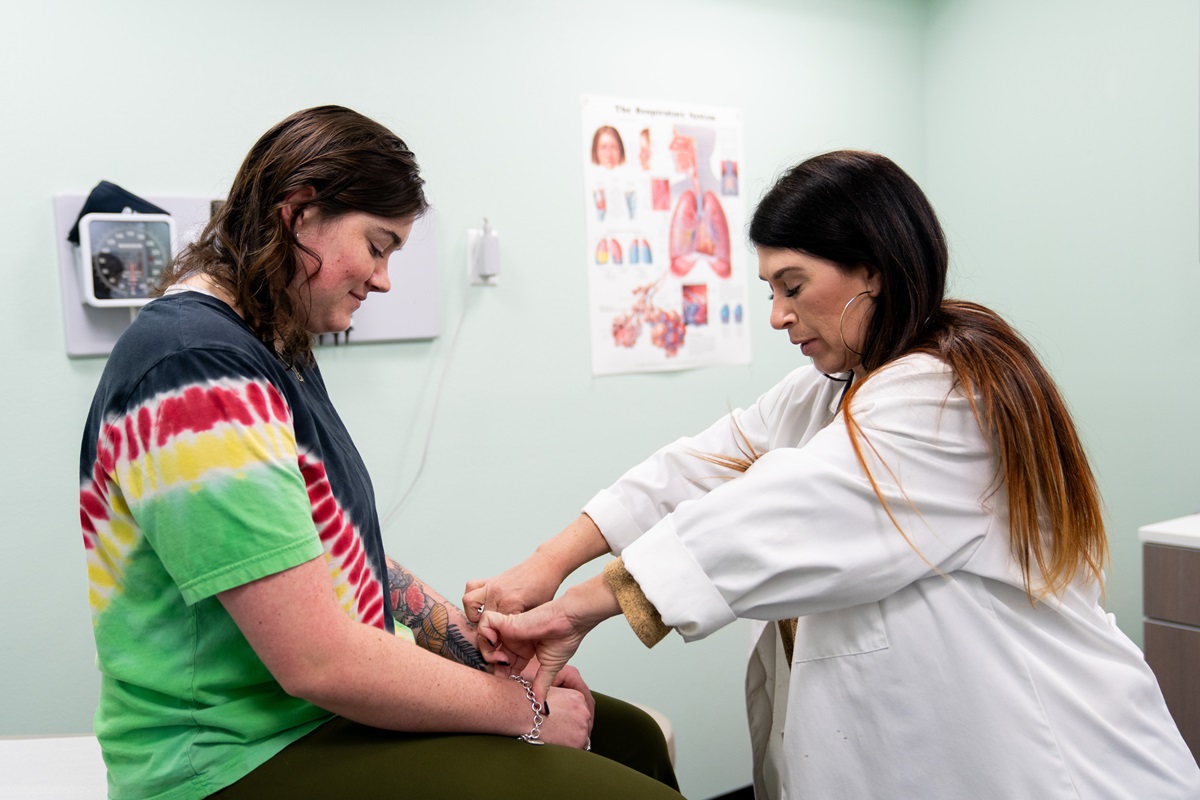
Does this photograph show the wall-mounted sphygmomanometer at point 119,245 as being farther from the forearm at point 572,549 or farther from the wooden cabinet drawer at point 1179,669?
the wooden cabinet drawer at point 1179,669

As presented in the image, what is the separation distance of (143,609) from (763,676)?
3.08 feet

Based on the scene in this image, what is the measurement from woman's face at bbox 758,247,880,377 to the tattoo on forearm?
28.0 inches

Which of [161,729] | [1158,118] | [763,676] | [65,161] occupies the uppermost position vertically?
[1158,118]

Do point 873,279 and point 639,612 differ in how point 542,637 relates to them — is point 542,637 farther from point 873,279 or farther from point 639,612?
point 873,279

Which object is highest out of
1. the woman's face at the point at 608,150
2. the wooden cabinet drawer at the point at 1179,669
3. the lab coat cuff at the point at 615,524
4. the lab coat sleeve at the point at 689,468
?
the woman's face at the point at 608,150

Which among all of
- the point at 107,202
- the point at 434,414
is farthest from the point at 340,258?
the point at 434,414

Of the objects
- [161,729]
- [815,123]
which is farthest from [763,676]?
[815,123]

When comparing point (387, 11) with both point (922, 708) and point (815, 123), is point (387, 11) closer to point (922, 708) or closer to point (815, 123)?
point (815, 123)

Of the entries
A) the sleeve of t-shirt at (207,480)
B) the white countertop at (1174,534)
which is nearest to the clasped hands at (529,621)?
the sleeve of t-shirt at (207,480)

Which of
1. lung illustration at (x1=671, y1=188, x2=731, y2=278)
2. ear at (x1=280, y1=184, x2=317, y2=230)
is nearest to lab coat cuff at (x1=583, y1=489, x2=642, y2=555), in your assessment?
ear at (x1=280, y1=184, x2=317, y2=230)

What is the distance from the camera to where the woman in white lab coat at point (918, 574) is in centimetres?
108

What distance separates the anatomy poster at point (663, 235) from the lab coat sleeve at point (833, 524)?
1191mm

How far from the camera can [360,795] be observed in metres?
0.95

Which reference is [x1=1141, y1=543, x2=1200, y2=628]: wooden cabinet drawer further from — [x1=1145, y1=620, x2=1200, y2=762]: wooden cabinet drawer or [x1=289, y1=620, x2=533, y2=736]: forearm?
[x1=289, y1=620, x2=533, y2=736]: forearm
